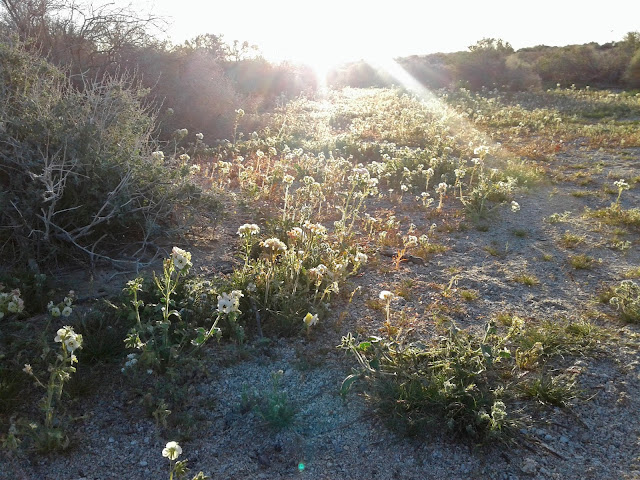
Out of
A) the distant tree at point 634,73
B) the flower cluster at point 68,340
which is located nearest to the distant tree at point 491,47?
the distant tree at point 634,73

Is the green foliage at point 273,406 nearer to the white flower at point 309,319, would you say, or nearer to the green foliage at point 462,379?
the green foliage at point 462,379

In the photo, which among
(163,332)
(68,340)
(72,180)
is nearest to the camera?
(68,340)

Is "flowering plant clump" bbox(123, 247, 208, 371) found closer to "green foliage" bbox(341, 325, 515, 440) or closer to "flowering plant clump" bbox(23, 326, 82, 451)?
"flowering plant clump" bbox(23, 326, 82, 451)

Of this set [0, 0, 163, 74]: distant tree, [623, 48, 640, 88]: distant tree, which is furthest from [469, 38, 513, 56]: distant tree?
[0, 0, 163, 74]: distant tree

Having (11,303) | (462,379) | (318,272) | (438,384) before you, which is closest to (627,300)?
(462,379)

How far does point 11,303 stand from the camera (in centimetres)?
315

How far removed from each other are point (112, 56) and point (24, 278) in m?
5.77

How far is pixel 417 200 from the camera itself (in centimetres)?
638

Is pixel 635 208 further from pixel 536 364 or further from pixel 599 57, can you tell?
pixel 599 57

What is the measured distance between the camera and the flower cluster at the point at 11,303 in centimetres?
316

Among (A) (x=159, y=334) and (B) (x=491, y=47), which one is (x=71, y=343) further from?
(B) (x=491, y=47)

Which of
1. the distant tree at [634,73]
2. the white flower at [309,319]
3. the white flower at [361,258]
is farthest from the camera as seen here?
the distant tree at [634,73]

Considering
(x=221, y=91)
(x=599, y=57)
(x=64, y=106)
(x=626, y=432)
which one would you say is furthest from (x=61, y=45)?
(x=599, y=57)

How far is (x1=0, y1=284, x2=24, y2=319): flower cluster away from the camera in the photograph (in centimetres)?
316
